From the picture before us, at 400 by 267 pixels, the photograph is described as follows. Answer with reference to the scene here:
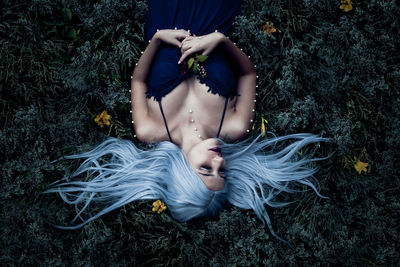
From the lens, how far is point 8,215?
118 inches

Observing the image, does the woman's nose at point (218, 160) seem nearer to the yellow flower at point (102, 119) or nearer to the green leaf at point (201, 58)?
the green leaf at point (201, 58)

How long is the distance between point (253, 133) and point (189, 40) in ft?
3.18

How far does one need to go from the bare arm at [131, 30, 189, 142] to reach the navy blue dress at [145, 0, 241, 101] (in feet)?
0.16

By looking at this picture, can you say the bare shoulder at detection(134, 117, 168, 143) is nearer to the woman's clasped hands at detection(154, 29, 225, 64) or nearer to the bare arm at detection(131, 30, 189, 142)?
the bare arm at detection(131, 30, 189, 142)

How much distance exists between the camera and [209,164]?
9.18 feet

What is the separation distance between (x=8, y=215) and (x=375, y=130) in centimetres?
326

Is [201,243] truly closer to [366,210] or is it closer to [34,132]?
[366,210]

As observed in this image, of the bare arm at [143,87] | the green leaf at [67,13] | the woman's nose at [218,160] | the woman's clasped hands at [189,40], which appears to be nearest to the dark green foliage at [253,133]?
the green leaf at [67,13]

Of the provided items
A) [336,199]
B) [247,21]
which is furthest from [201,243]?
[247,21]

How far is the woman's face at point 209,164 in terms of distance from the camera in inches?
110

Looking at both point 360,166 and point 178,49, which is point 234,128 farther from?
point 360,166

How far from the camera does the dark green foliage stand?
3.01 m

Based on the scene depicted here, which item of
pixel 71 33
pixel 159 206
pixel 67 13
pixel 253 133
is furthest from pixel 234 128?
pixel 67 13

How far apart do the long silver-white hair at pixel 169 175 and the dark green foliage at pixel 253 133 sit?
9 cm
